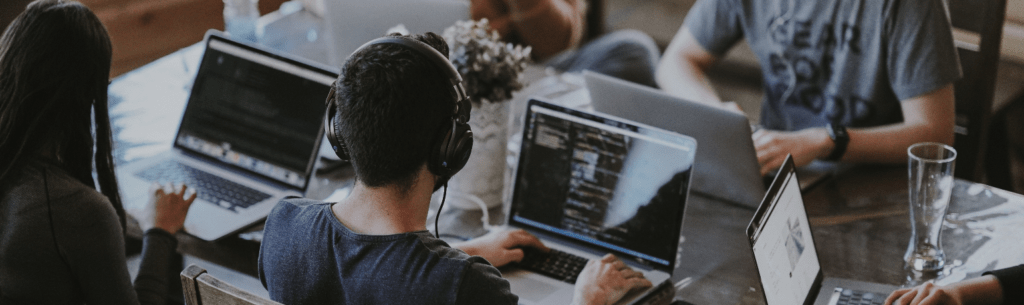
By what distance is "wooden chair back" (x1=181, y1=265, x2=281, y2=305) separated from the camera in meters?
0.97

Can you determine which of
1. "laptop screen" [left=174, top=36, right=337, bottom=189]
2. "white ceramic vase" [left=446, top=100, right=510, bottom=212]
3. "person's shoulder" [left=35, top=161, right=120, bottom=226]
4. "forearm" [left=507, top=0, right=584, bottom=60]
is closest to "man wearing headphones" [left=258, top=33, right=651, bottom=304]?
"person's shoulder" [left=35, top=161, right=120, bottom=226]

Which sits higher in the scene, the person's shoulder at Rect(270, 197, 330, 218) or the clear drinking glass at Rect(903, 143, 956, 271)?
the person's shoulder at Rect(270, 197, 330, 218)

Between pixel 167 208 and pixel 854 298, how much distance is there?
1124 millimetres

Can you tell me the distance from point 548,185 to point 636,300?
0.28 m

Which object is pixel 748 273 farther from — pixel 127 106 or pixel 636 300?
pixel 127 106

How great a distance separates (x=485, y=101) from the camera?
1.60 meters

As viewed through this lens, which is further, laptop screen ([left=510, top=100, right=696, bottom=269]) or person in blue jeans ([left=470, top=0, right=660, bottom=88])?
person in blue jeans ([left=470, top=0, right=660, bottom=88])

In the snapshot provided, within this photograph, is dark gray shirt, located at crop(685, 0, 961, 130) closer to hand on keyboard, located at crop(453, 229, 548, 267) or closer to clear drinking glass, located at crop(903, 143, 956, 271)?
clear drinking glass, located at crop(903, 143, 956, 271)

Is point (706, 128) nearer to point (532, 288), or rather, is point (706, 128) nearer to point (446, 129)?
point (532, 288)

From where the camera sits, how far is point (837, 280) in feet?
4.54

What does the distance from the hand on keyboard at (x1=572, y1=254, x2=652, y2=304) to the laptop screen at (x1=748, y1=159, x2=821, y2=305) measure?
0.21 metres

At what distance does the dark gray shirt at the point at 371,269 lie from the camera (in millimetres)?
991

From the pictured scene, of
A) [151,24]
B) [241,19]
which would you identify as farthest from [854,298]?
[151,24]

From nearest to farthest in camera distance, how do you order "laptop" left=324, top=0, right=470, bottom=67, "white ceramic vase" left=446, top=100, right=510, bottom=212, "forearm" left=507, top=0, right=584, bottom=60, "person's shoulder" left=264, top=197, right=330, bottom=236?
"person's shoulder" left=264, top=197, right=330, bottom=236 → "white ceramic vase" left=446, top=100, right=510, bottom=212 → "laptop" left=324, top=0, right=470, bottom=67 → "forearm" left=507, top=0, right=584, bottom=60
